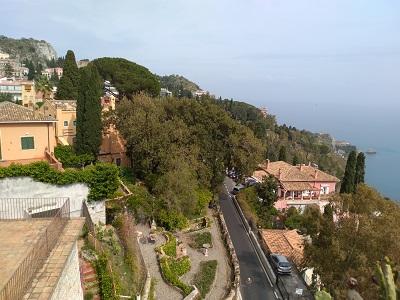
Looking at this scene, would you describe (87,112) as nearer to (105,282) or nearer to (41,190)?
(41,190)

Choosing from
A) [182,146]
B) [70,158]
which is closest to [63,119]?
[70,158]

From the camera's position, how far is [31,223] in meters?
10.8

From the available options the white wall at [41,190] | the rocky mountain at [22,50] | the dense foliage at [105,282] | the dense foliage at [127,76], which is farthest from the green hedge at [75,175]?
the rocky mountain at [22,50]

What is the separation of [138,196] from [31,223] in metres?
12.1

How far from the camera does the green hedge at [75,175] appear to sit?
1716cm

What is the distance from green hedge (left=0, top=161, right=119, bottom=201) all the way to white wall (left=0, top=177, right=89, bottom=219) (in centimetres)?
24

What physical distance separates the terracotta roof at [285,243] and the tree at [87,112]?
16.4 m

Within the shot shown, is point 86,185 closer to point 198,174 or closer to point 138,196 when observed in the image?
point 138,196

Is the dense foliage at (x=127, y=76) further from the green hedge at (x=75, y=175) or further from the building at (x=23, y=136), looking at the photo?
the green hedge at (x=75, y=175)

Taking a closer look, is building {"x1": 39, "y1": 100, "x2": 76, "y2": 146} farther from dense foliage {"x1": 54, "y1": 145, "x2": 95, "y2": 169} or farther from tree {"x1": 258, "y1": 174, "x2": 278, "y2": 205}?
tree {"x1": 258, "y1": 174, "x2": 278, "y2": 205}

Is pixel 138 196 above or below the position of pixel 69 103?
below

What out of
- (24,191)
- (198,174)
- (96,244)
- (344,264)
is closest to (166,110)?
(198,174)

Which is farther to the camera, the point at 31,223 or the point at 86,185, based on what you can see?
the point at 86,185

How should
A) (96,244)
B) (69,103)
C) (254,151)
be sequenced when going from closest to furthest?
(96,244) < (254,151) < (69,103)
